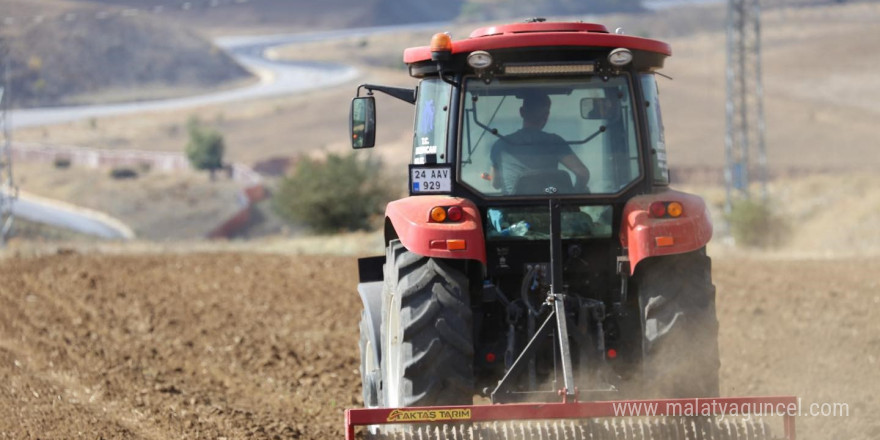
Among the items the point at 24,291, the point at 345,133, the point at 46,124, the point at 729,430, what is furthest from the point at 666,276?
the point at 46,124

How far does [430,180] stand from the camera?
20.9 ft

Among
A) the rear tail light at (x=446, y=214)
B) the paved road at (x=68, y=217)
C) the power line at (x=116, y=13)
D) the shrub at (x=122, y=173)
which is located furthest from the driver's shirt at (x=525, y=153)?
the power line at (x=116, y=13)

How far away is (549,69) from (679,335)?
1.58m

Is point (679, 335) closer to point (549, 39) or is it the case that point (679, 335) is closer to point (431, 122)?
point (549, 39)

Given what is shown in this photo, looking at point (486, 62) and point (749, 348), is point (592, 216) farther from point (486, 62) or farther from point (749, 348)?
point (749, 348)

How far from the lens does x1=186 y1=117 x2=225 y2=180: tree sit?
60.2 meters

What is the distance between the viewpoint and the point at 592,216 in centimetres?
637

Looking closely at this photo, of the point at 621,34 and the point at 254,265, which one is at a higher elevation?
the point at 621,34

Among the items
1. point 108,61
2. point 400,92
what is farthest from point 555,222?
point 108,61

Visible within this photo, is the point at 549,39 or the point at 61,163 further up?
the point at 549,39

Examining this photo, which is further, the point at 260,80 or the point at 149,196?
the point at 260,80

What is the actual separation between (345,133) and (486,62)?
61.3 m

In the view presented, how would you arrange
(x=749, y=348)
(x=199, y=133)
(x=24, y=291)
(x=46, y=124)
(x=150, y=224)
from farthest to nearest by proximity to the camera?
(x=46, y=124)
(x=199, y=133)
(x=150, y=224)
(x=24, y=291)
(x=749, y=348)

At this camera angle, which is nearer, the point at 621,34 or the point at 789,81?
the point at 621,34
